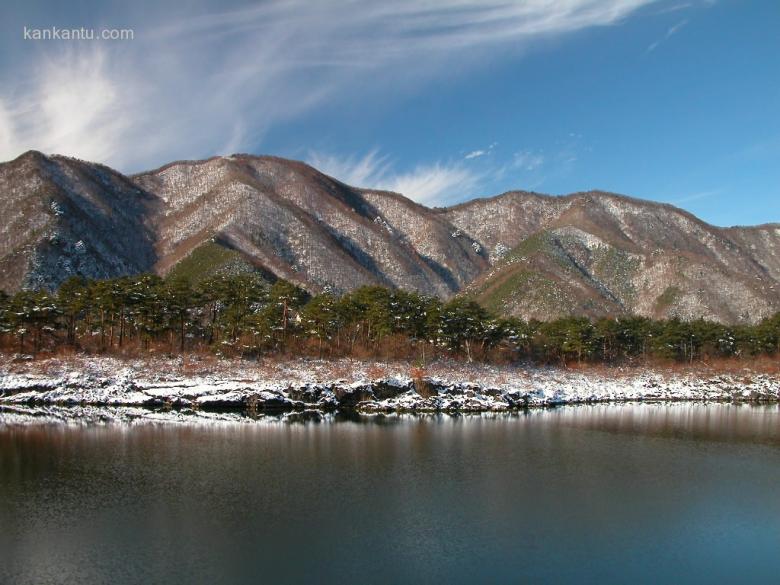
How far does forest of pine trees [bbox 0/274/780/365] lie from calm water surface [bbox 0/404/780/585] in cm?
2627

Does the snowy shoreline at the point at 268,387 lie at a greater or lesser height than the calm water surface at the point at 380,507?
greater

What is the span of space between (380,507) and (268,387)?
113 ft

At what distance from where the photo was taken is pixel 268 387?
60.6 metres

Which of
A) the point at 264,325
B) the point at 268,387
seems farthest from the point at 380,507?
the point at 264,325

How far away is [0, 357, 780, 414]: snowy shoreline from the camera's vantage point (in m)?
58.8

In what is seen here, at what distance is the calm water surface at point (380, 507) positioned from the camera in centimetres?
2148

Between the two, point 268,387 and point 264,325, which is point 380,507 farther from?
point 264,325

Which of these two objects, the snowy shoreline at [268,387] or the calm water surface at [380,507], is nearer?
the calm water surface at [380,507]

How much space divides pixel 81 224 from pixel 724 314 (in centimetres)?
19658

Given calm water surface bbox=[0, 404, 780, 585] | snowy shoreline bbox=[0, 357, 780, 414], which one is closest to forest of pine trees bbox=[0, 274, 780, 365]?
snowy shoreline bbox=[0, 357, 780, 414]

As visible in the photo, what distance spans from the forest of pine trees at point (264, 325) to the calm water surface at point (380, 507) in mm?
26273

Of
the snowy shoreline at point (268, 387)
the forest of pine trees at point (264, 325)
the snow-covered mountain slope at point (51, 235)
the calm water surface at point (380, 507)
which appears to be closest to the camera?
the calm water surface at point (380, 507)

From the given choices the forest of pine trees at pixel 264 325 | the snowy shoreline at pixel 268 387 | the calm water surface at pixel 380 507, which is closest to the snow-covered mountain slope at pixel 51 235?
the forest of pine trees at pixel 264 325

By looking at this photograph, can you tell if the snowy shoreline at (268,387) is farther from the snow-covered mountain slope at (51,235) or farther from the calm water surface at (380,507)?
the snow-covered mountain slope at (51,235)
